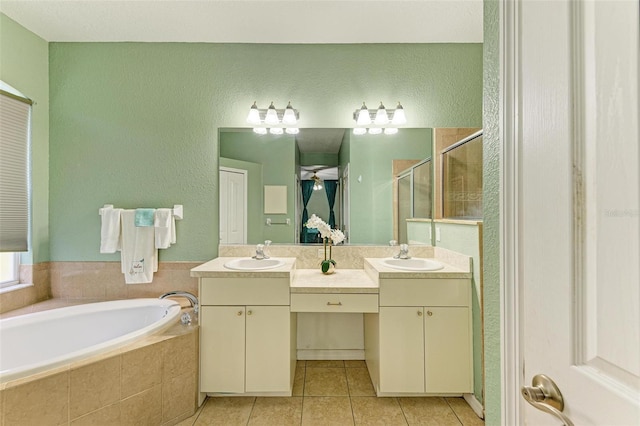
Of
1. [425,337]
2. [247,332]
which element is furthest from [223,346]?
[425,337]

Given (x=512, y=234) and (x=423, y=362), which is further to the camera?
(x=423, y=362)

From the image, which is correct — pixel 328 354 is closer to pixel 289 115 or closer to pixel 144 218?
pixel 144 218

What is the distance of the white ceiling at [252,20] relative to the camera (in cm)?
198

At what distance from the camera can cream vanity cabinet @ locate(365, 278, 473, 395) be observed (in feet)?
6.08

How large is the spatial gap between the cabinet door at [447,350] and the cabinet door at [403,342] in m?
0.05

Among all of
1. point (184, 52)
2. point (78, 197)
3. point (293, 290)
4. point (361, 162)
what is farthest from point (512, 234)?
point (78, 197)

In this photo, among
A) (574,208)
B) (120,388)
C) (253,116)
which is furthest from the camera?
(253,116)

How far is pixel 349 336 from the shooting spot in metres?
2.45

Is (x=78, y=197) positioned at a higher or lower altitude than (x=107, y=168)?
lower

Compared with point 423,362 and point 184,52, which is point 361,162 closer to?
point 423,362

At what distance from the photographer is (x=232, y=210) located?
7.90ft

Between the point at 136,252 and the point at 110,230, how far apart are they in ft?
0.85

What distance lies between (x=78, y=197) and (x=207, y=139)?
3.75ft

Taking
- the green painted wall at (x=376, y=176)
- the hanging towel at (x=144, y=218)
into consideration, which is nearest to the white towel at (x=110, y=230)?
the hanging towel at (x=144, y=218)
